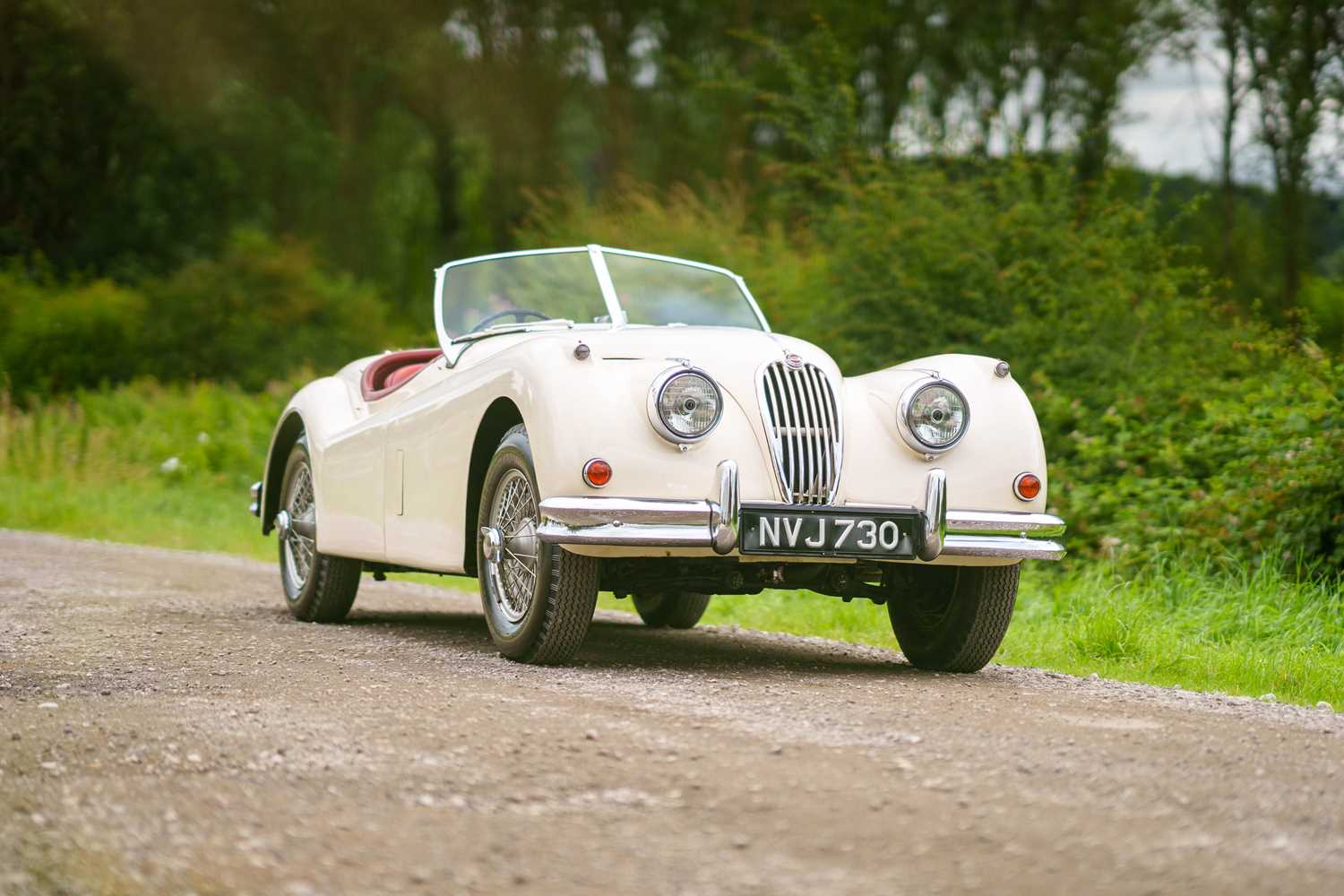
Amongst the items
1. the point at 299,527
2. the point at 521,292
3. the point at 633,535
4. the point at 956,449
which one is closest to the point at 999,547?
the point at 956,449

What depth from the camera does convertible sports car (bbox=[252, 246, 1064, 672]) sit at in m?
5.05

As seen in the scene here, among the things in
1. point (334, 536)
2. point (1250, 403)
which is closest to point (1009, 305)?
point (1250, 403)

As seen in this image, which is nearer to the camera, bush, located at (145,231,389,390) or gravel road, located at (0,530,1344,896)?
gravel road, located at (0,530,1344,896)

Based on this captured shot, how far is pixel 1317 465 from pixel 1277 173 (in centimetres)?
1580

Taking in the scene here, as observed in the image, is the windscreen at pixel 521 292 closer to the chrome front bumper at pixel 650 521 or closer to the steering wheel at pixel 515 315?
the steering wheel at pixel 515 315

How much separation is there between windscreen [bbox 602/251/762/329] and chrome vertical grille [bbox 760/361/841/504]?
1344 mm

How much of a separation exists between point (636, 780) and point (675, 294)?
12.3ft

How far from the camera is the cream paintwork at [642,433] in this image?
5.07 metres

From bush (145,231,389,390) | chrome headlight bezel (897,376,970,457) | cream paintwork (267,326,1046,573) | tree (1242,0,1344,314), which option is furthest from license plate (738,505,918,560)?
bush (145,231,389,390)

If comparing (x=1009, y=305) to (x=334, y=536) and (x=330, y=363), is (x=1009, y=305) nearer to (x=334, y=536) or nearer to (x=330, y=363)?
(x=334, y=536)

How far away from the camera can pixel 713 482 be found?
16.7 feet

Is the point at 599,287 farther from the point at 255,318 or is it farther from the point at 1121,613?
the point at 255,318

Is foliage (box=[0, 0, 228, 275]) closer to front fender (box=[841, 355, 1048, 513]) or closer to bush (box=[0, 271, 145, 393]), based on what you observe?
bush (box=[0, 271, 145, 393])

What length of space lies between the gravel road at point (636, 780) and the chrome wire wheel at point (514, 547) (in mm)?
250
